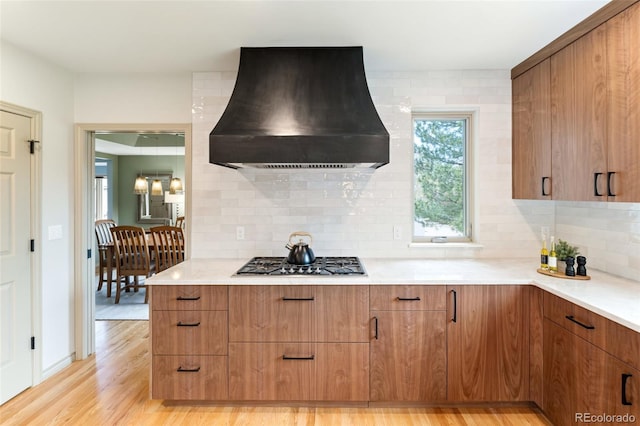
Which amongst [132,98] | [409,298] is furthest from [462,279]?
[132,98]

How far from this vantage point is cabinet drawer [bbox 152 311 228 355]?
2.26m

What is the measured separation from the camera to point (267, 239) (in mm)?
2988

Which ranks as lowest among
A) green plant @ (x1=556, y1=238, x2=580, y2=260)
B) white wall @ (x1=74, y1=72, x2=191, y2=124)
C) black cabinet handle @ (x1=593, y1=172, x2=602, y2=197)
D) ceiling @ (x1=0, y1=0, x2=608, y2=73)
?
green plant @ (x1=556, y1=238, x2=580, y2=260)

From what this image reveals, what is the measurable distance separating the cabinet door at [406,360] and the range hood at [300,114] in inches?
40.9

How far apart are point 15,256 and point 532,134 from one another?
3.88 m

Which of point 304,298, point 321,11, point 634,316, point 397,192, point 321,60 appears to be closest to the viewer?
point 634,316

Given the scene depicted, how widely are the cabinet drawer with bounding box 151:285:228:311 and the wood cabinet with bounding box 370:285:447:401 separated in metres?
0.98

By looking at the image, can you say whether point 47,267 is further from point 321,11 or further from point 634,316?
point 634,316

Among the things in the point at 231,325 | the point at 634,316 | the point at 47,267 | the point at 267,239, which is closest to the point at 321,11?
the point at 267,239

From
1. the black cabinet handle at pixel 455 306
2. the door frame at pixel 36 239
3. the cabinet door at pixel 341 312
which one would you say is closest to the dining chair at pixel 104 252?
the door frame at pixel 36 239

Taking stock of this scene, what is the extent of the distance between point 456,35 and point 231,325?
2.41 meters

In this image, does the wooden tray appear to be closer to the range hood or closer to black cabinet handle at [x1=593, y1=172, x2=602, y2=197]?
black cabinet handle at [x1=593, y1=172, x2=602, y2=197]

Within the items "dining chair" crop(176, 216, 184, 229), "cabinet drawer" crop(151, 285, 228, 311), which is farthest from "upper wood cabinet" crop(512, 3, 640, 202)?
"dining chair" crop(176, 216, 184, 229)

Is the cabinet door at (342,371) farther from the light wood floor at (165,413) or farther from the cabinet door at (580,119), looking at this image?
the cabinet door at (580,119)
